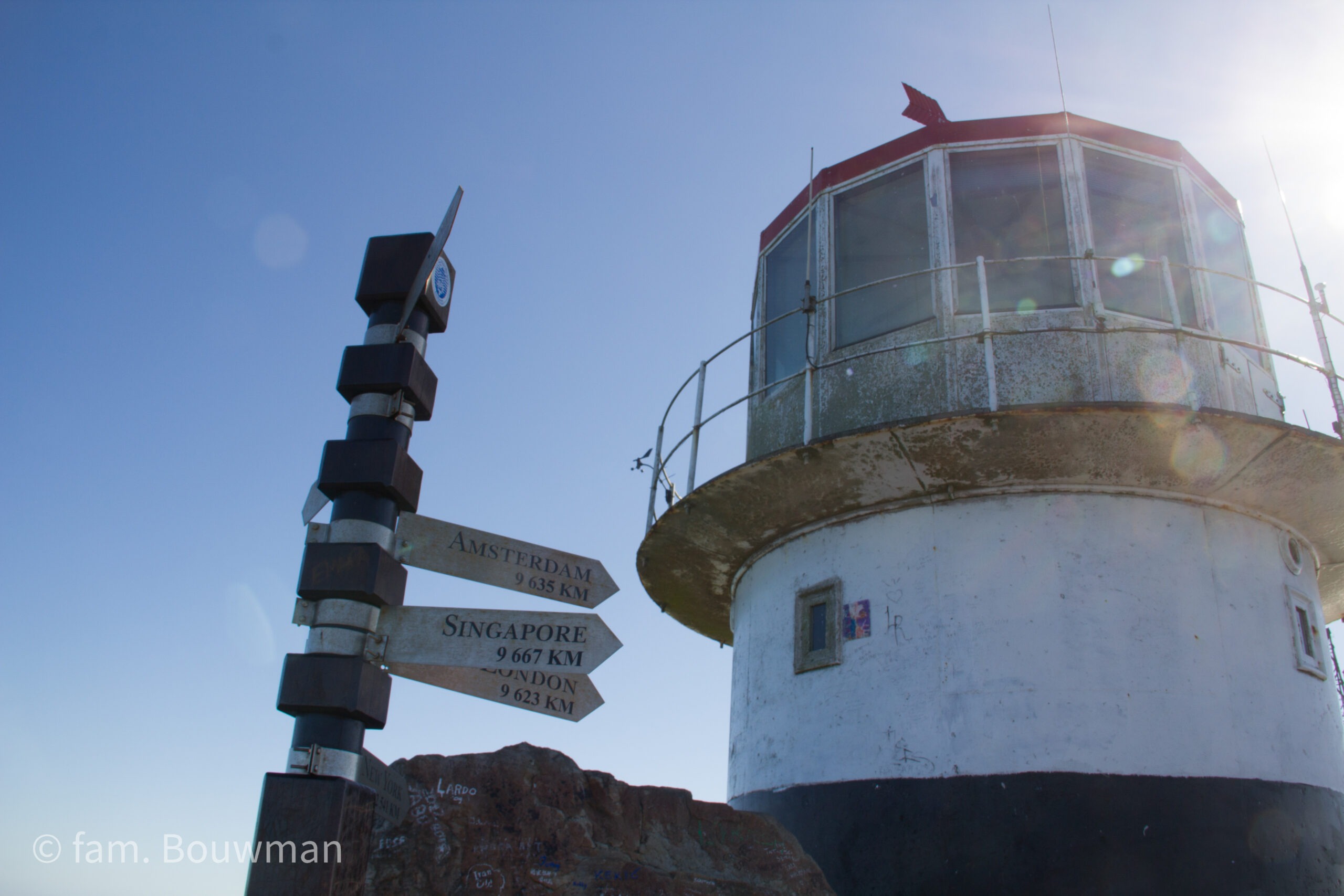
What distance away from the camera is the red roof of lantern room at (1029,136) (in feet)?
27.7

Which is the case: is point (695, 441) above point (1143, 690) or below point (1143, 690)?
above

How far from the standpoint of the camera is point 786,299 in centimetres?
956

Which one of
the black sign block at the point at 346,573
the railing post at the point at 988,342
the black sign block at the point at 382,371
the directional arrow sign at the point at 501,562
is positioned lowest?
the black sign block at the point at 346,573

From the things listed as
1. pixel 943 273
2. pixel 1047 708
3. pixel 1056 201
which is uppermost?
pixel 1056 201

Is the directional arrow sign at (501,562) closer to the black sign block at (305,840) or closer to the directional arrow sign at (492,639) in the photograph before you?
the directional arrow sign at (492,639)

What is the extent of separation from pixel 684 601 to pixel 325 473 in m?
6.50

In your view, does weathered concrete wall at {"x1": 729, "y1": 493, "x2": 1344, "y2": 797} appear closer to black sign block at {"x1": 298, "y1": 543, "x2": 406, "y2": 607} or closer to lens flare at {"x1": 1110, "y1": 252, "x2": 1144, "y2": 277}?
lens flare at {"x1": 1110, "y1": 252, "x2": 1144, "y2": 277}

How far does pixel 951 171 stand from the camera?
852 centimetres

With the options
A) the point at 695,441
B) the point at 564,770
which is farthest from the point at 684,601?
the point at 564,770

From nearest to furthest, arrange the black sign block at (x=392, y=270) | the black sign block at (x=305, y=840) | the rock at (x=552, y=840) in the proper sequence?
the black sign block at (x=305, y=840)
the black sign block at (x=392, y=270)
the rock at (x=552, y=840)

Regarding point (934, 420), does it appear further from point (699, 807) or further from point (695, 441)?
point (699, 807)

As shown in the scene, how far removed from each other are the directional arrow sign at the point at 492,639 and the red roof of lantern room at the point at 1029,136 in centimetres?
632

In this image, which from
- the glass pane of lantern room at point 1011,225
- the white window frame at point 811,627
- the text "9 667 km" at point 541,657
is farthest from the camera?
the glass pane of lantern room at point 1011,225

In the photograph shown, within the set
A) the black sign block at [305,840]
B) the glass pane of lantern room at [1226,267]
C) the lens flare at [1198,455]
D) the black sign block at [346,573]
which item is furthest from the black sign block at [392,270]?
the glass pane of lantern room at [1226,267]
